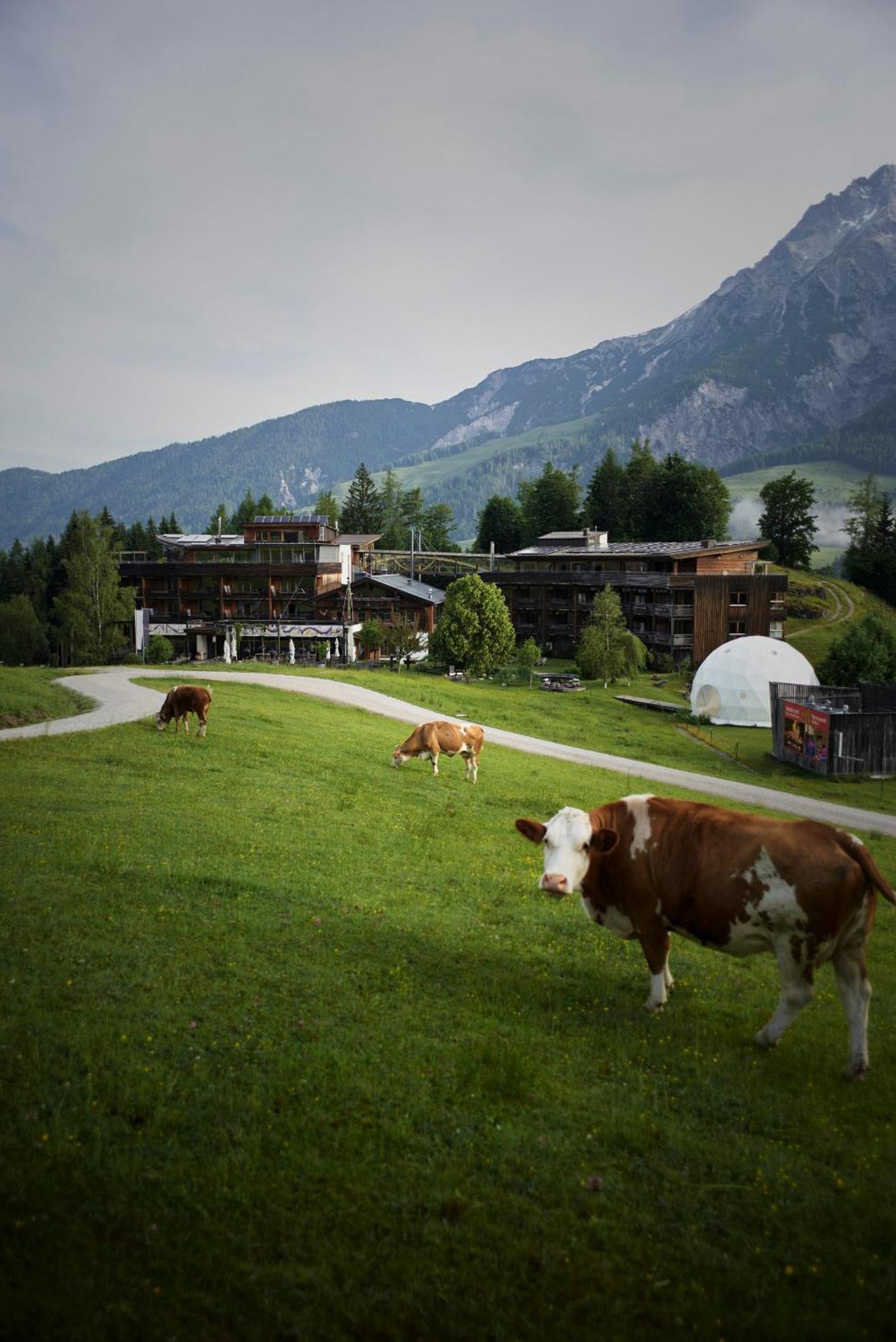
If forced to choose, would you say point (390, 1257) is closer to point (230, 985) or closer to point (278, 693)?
point (230, 985)

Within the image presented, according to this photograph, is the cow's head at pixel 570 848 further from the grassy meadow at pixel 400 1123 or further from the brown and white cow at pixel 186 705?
the brown and white cow at pixel 186 705

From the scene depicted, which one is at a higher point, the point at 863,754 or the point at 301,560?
the point at 301,560

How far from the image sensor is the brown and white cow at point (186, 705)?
26906 mm

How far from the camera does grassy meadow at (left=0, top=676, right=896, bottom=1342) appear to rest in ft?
19.7

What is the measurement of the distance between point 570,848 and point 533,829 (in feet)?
2.27

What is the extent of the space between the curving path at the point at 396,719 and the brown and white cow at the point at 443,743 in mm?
9670

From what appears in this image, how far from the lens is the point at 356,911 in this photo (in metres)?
13.2

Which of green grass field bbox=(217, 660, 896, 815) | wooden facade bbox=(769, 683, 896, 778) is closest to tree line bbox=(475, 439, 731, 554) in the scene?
green grass field bbox=(217, 660, 896, 815)

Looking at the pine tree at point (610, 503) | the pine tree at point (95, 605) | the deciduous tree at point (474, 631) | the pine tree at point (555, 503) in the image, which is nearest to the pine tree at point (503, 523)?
the pine tree at point (555, 503)

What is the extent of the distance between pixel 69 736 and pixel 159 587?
75.4 metres

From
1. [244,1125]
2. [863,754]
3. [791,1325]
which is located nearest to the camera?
[791,1325]

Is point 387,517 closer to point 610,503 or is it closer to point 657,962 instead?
point 610,503

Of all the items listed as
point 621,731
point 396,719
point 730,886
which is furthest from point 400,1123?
point 621,731

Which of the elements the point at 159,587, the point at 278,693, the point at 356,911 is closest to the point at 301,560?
the point at 159,587
